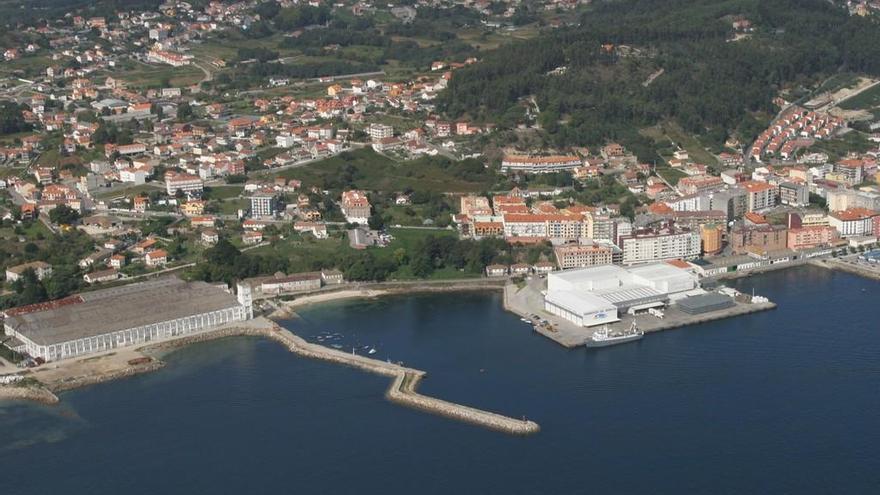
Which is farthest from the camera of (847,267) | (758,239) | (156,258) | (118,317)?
(758,239)

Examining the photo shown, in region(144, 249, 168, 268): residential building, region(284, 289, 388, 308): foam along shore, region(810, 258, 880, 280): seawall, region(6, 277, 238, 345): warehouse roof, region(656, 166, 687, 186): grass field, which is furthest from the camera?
region(656, 166, 687, 186): grass field

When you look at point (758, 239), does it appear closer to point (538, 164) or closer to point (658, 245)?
point (658, 245)

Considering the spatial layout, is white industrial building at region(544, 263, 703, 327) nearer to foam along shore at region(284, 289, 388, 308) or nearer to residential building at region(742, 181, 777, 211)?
foam along shore at region(284, 289, 388, 308)

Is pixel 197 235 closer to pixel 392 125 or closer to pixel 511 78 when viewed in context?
pixel 392 125

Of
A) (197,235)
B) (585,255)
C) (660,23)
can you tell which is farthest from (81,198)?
(660,23)

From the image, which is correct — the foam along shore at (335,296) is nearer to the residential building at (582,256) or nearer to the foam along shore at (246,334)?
the foam along shore at (246,334)

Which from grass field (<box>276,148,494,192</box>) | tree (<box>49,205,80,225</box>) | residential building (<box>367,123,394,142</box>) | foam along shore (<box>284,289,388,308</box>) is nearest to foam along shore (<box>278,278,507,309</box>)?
foam along shore (<box>284,289,388,308</box>)

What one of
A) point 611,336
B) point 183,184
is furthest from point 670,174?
point 183,184
